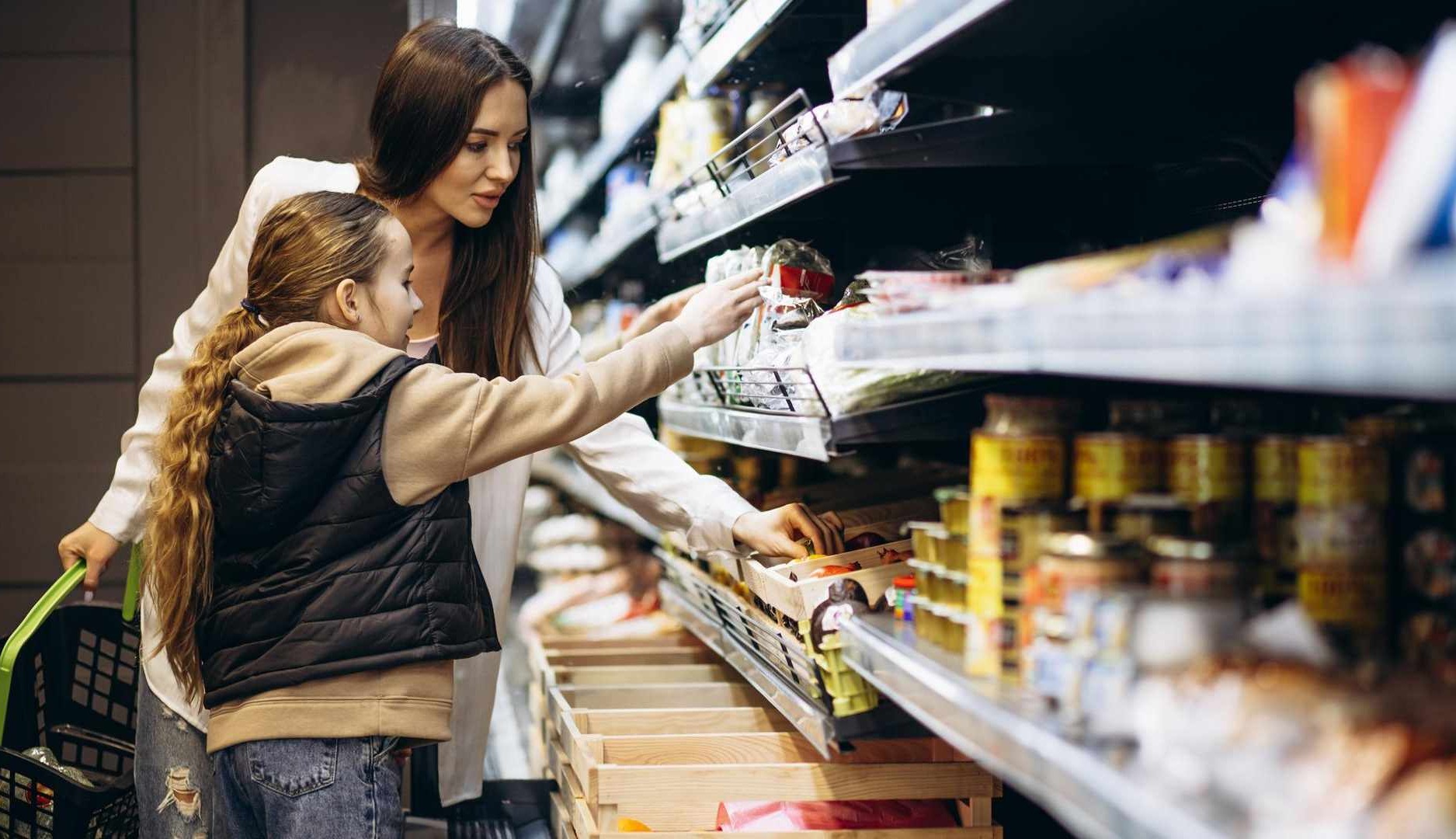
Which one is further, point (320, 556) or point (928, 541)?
point (320, 556)

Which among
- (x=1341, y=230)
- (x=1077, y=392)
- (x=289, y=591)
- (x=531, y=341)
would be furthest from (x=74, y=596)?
(x=1341, y=230)

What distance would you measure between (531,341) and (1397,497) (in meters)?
1.77

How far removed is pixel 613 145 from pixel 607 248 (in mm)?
269

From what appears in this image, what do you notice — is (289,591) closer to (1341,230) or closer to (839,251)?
(839,251)

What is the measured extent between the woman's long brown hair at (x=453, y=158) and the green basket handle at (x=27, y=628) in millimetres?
712

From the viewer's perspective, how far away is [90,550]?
2.36 m

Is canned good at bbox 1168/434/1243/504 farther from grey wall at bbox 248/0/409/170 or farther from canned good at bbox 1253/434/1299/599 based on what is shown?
grey wall at bbox 248/0/409/170

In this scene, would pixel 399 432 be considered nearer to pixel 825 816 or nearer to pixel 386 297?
pixel 386 297

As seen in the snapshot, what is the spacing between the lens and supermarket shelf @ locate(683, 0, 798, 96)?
2088mm

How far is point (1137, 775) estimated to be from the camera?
944 mm

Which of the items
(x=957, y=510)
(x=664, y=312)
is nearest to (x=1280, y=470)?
(x=957, y=510)

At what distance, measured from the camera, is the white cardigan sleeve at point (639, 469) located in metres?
2.38

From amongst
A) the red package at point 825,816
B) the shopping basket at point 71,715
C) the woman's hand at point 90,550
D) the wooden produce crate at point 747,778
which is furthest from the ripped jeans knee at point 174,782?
the red package at point 825,816

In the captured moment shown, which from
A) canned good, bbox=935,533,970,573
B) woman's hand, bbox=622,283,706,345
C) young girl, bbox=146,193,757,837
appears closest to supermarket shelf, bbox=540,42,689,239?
woman's hand, bbox=622,283,706,345
